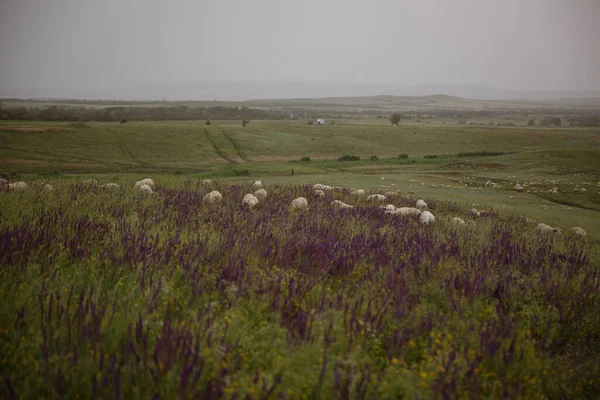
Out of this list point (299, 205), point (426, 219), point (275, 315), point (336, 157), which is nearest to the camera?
point (275, 315)

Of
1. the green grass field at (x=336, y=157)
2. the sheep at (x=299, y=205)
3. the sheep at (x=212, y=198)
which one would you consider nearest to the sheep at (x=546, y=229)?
the green grass field at (x=336, y=157)

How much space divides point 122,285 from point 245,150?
6483 centimetres

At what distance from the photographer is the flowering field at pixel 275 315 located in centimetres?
282

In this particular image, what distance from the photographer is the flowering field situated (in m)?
2.82

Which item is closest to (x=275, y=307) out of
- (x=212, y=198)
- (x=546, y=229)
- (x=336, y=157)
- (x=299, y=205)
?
(x=299, y=205)

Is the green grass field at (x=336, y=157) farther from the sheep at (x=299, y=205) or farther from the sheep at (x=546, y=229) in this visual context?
the sheep at (x=299, y=205)

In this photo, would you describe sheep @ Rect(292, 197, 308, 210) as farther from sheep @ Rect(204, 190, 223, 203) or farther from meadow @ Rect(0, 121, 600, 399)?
sheep @ Rect(204, 190, 223, 203)

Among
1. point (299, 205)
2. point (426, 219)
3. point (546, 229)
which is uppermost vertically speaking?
point (299, 205)

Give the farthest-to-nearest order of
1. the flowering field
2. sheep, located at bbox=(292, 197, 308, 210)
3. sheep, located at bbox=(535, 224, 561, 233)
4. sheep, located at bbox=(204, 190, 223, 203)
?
sheep, located at bbox=(535, 224, 561, 233), sheep, located at bbox=(292, 197, 308, 210), sheep, located at bbox=(204, 190, 223, 203), the flowering field

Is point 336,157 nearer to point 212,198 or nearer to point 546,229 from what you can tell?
point 546,229

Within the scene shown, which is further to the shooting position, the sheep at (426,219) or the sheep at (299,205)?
the sheep at (299,205)

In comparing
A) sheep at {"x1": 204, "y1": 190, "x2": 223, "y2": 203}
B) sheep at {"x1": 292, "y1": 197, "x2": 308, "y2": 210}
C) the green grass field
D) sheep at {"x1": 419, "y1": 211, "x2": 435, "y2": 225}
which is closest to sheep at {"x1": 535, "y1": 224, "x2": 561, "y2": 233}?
sheep at {"x1": 419, "y1": 211, "x2": 435, "y2": 225}

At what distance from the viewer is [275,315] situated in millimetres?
3756

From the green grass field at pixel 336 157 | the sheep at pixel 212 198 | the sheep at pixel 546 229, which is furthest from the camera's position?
the green grass field at pixel 336 157
